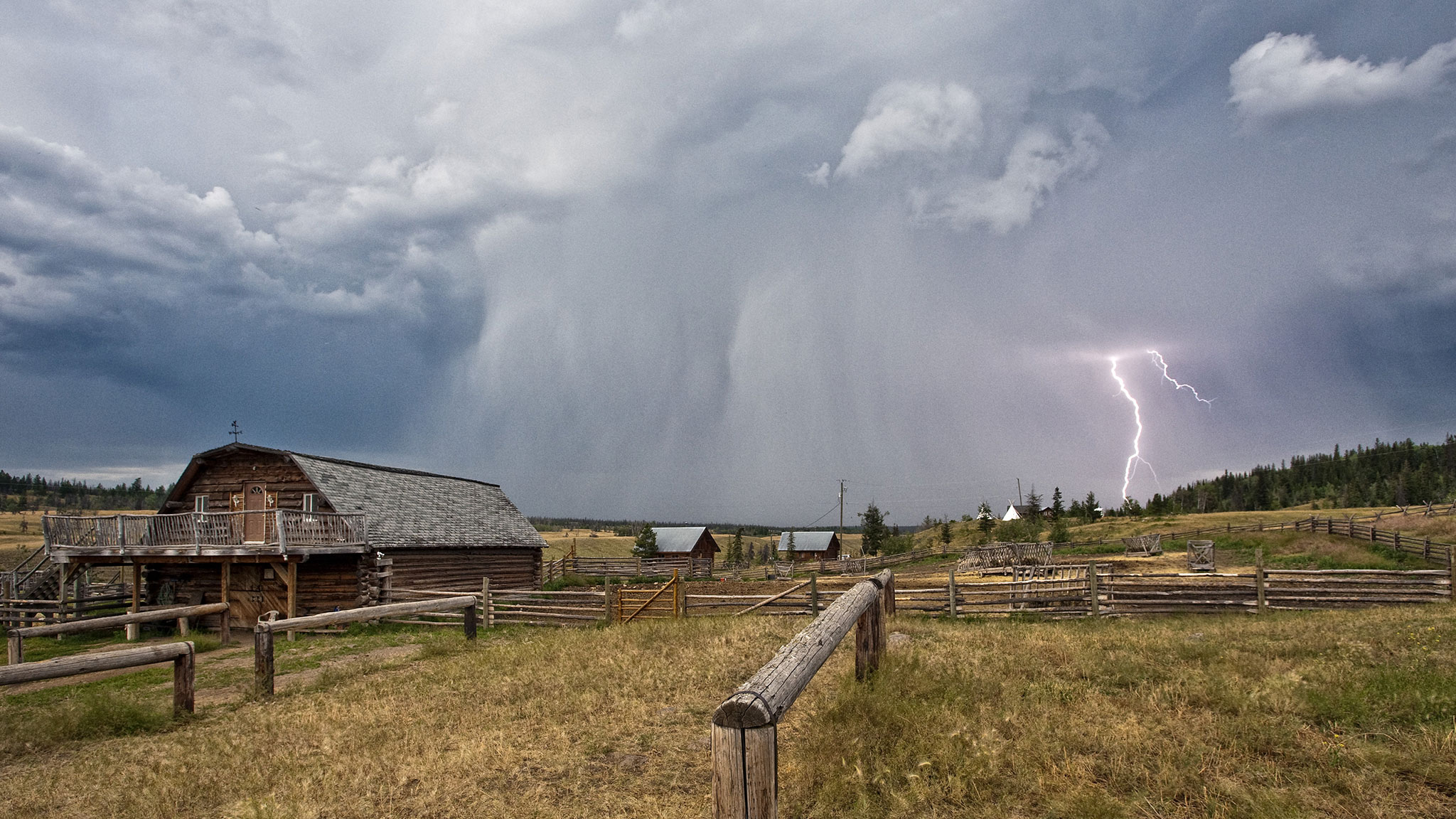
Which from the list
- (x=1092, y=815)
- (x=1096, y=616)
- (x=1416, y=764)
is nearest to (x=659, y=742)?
(x=1092, y=815)

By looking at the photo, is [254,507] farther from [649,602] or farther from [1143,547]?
[1143,547]

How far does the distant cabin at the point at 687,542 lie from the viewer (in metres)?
66.2

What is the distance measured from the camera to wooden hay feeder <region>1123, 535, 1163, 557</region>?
4619 cm

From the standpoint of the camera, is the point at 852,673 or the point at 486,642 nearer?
the point at 852,673

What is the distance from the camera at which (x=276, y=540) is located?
2362 cm

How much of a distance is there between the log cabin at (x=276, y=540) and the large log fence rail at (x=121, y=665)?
14.5 meters

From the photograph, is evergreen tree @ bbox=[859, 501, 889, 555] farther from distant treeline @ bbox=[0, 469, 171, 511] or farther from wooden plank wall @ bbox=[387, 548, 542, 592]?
distant treeline @ bbox=[0, 469, 171, 511]

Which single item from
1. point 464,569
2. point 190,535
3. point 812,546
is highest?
point 190,535

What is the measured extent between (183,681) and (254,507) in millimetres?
20629

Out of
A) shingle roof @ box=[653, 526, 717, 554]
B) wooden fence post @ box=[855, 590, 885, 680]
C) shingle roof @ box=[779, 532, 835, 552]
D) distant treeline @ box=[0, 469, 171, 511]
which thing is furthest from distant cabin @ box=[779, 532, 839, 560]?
distant treeline @ box=[0, 469, 171, 511]

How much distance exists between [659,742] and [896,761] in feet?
7.89

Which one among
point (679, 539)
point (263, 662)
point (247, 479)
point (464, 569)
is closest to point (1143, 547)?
point (679, 539)

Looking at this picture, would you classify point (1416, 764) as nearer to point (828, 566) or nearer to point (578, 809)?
point (578, 809)

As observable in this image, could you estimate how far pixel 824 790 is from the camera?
4.98 meters
